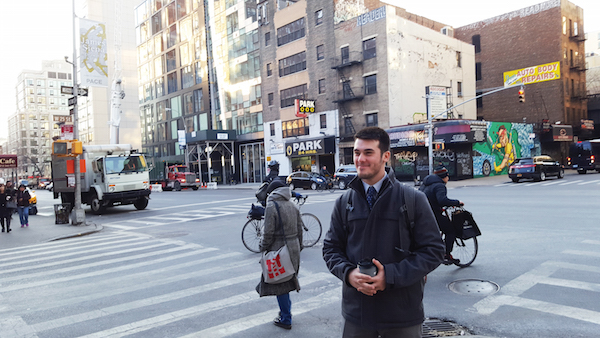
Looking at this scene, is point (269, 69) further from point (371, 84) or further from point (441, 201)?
point (441, 201)

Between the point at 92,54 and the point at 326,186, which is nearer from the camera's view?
the point at 92,54

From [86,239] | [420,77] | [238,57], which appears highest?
[238,57]

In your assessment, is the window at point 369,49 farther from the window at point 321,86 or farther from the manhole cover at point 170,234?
the manhole cover at point 170,234

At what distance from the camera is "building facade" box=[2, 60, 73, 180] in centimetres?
12725

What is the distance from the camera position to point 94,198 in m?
20.9

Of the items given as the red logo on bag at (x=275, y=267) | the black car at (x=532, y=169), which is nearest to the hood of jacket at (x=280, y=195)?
the red logo on bag at (x=275, y=267)

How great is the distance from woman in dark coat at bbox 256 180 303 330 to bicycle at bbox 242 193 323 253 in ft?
12.1

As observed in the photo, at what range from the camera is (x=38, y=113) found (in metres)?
129

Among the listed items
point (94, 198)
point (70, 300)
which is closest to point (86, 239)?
point (70, 300)

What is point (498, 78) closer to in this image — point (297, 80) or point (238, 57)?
point (297, 80)

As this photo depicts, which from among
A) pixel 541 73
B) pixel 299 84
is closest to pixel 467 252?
pixel 299 84

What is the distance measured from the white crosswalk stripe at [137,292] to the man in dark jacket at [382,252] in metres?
2.58

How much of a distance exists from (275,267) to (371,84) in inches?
1362

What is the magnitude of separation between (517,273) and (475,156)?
30.5 m
